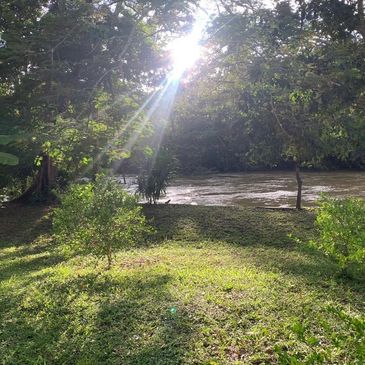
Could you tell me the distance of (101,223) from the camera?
610 centimetres

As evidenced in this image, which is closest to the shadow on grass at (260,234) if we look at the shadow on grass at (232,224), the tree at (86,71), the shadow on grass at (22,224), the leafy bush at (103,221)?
the shadow on grass at (232,224)

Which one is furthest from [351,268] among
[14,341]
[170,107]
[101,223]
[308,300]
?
[170,107]

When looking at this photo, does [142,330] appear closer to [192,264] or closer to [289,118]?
[192,264]

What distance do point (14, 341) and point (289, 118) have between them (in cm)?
934

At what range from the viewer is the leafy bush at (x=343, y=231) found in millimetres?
5255

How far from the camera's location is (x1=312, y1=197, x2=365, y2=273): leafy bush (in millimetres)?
5255

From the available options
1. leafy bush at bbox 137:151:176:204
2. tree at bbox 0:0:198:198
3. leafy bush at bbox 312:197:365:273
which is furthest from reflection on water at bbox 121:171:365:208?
leafy bush at bbox 312:197:365:273

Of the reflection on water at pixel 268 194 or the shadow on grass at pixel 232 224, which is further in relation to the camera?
the reflection on water at pixel 268 194

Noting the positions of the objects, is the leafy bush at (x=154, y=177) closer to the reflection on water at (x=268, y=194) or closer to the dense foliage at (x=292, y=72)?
the reflection on water at (x=268, y=194)

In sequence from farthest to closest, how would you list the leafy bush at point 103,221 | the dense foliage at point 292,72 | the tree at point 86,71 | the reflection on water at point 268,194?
1. the reflection on water at point 268,194
2. the tree at point 86,71
3. the dense foliage at point 292,72
4. the leafy bush at point 103,221

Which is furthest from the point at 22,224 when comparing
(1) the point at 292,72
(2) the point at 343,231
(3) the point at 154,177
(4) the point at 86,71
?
(2) the point at 343,231

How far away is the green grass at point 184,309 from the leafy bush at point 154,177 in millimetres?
5131

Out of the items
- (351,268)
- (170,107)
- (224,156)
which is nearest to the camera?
(351,268)

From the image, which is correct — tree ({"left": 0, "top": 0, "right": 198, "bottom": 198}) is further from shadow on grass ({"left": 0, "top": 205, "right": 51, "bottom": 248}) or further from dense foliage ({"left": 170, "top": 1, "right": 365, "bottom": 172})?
shadow on grass ({"left": 0, "top": 205, "right": 51, "bottom": 248})
